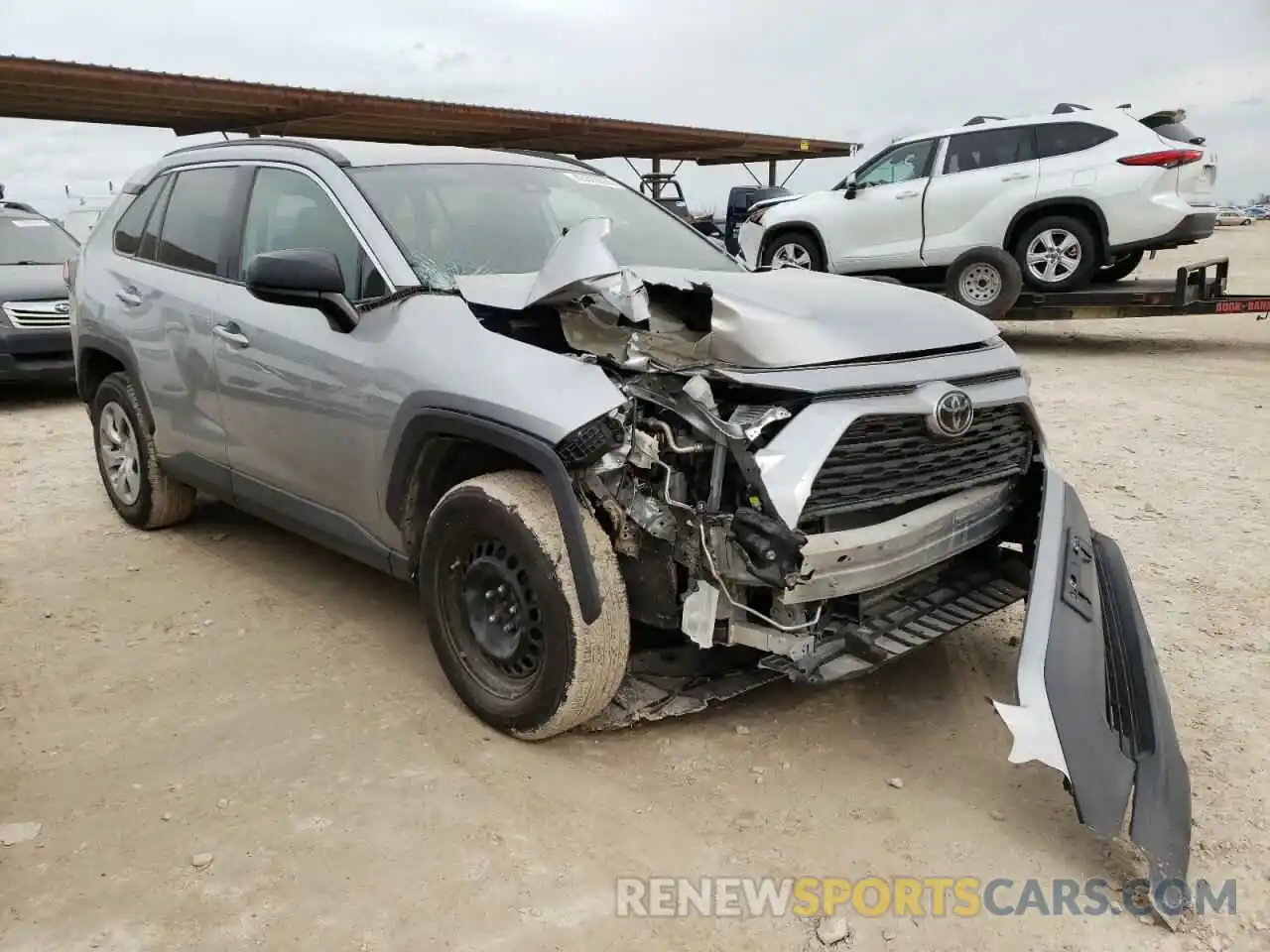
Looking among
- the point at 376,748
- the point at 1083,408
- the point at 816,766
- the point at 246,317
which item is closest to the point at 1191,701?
the point at 816,766

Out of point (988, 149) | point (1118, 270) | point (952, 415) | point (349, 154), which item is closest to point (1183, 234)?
point (1118, 270)

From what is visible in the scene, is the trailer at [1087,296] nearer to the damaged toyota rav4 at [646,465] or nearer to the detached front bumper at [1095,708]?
the damaged toyota rav4 at [646,465]

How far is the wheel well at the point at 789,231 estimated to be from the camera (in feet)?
37.1

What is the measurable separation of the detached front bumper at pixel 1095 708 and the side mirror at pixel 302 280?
2.40m

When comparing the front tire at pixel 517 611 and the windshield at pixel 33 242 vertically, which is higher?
the windshield at pixel 33 242

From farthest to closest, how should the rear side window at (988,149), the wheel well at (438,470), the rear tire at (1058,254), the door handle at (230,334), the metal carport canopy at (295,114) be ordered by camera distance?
the metal carport canopy at (295,114) < the rear side window at (988,149) < the rear tire at (1058,254) < the door handle at (230,334) < the wheel well at (438,470)

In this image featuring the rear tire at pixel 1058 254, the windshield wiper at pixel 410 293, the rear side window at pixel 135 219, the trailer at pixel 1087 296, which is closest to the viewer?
the windshield wiper at pixel 410 293

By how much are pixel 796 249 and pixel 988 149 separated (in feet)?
7.81

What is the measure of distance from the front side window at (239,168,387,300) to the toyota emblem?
185 centimetres

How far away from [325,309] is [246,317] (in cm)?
68

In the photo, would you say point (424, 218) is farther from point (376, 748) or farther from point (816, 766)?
point (816, 766)

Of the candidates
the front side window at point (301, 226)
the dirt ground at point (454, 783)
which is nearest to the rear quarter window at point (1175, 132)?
the dirt ground at point (454, 783)

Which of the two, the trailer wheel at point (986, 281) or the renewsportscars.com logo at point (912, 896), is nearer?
the renewsportscars.com logo at point (912, 896)

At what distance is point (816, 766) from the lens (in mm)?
3090
